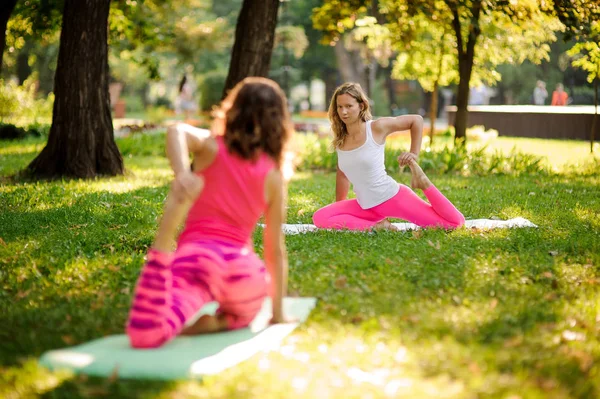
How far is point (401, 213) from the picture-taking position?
26.2 ft

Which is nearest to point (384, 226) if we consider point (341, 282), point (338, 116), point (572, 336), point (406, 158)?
point (406, 158)

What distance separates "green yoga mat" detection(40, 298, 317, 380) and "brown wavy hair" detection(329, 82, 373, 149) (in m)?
3.74

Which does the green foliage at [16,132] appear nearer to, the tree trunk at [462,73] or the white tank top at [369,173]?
the tree trunk at [462,73]

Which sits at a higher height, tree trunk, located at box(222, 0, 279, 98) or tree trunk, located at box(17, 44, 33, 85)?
tree trunk, located at box(17, 44, 33, 85)

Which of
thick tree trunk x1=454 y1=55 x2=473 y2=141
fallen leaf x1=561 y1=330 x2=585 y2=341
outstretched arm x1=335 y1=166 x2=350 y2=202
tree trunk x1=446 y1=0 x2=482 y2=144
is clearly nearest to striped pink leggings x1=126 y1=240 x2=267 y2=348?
fallen leaf x1=561 y1=330 x2=585 y2=341

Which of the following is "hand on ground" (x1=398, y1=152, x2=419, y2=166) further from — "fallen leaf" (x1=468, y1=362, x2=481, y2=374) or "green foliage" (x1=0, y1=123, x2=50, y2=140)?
"green foliage" (x1=0, y1=123, x2=50, y2=140)

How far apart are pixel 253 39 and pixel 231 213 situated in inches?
332

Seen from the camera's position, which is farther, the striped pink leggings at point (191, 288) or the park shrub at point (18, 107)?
the park shrub at point (18, 107)

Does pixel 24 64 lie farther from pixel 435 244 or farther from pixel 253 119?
pixel 253 119

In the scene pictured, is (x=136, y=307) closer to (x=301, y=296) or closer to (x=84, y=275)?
(x=301, y=296)

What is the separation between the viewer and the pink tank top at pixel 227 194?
4332mm

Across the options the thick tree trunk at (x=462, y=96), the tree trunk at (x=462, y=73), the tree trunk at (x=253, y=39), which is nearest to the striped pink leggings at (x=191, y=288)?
the tree trunk at (x=253, y=39)

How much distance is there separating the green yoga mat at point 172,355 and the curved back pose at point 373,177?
359 centimetres

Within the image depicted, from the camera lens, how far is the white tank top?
7938mm
